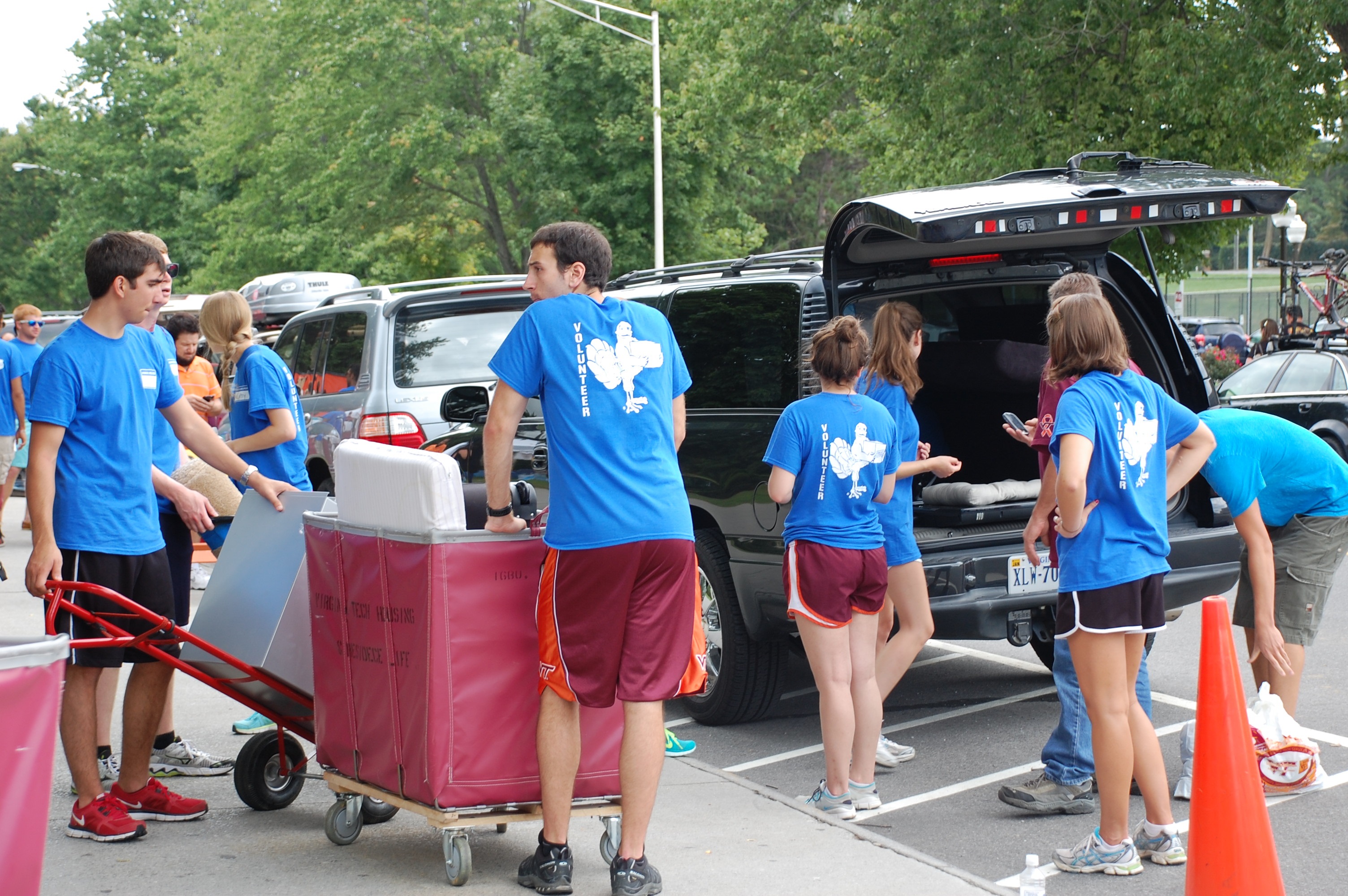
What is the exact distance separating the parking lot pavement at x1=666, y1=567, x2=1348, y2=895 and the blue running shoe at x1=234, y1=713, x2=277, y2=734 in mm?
1791

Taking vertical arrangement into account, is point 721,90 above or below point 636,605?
above

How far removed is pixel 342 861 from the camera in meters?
4.29

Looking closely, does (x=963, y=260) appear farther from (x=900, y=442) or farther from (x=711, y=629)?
(x=711, y=629)

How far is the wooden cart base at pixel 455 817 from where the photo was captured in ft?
13.1

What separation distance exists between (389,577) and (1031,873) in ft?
6.39

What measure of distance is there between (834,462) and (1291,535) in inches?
70.1

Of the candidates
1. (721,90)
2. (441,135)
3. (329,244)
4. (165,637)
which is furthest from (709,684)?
(329,244)

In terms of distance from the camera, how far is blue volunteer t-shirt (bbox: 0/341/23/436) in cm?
1121

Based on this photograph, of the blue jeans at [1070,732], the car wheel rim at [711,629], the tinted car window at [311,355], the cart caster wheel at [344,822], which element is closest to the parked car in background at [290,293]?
the tinted car window at [311,355]

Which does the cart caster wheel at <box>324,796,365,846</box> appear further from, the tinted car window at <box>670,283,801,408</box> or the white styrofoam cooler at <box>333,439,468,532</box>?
the tinted car window at <box>670,283,801,408</box>

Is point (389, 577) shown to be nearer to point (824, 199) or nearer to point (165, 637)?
point (165, 637)

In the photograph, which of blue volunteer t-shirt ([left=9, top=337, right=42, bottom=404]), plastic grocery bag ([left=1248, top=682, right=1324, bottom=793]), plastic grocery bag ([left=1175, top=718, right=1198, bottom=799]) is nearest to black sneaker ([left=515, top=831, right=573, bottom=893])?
plastic grocery bag ([left=1175, top=718, right=1198, bottom=799])

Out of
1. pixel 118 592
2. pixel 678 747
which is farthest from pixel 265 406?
pixel 678 747

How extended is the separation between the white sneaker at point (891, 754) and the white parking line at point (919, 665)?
44.7 inches
